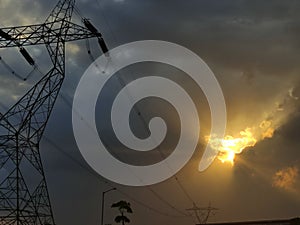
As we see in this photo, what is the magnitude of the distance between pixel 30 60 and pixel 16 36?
182 inches

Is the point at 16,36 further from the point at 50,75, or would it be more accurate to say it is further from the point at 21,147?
the point at 21,147

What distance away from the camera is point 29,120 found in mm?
66188

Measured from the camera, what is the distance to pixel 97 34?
222 feet

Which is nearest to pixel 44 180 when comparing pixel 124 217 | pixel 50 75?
pixel 50 75

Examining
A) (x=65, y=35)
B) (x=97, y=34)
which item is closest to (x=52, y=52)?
(x=65, y=35)

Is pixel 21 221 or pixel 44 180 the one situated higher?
pixel 44 180

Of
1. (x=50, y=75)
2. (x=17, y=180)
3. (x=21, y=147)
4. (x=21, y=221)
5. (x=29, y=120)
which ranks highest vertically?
(x=50, y=75)

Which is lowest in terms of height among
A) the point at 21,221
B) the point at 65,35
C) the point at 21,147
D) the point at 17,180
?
the point at 21,221

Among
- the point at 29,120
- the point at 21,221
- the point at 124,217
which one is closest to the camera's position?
the point at 21,221

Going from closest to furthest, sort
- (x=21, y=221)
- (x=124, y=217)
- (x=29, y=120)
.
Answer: (x=21, y=221) < (x=29, y=120) < (x=124, y=217)

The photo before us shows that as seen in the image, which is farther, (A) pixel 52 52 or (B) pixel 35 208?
(A) pixel 52 52

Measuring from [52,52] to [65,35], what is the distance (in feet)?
10.2

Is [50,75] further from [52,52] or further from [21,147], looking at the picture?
[21,147]

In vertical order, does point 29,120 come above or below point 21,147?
above
